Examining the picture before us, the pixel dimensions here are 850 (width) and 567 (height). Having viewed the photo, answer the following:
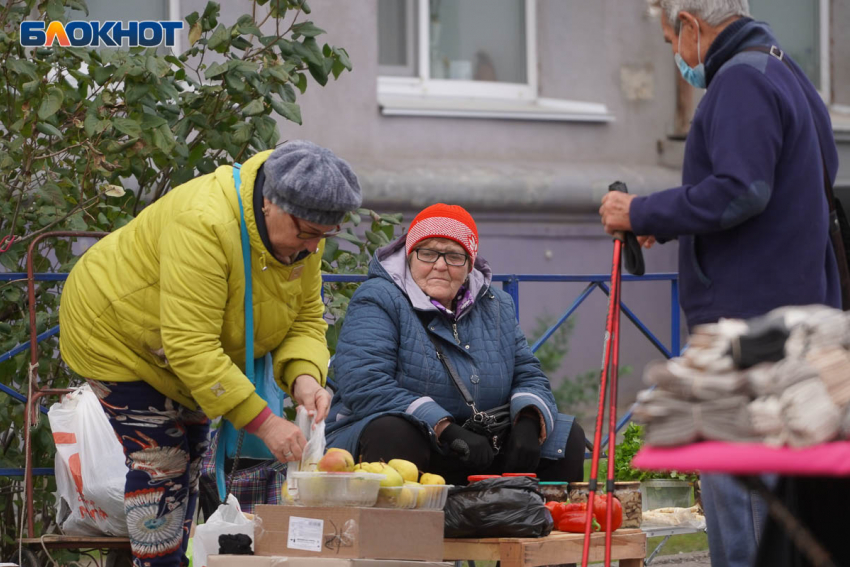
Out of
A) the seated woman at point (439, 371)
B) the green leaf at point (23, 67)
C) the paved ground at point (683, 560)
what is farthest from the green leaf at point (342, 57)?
the paved ground at point (683, 560)

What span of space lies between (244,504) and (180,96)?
1.78 metres

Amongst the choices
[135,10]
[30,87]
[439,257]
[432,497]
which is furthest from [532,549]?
[135,10]

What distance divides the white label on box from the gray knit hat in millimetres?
862

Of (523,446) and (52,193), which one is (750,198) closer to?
(523,446)

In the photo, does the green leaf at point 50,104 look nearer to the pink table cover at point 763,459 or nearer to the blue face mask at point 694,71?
the blue face mask at point 694,71

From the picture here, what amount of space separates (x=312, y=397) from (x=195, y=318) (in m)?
0.55

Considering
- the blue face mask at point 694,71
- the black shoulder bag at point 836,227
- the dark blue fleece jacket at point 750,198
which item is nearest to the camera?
the dark blue fleece jacket at point 750,198

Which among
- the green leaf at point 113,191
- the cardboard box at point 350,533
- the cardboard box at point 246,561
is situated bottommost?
the cardboard box at point 246,561

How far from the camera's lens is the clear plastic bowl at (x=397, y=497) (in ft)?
11.9

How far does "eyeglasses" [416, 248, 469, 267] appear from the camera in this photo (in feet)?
15.3

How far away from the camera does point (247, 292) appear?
141 inches

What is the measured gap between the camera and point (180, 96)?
515cm

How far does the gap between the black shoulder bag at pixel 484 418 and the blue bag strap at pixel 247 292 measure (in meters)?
0.97

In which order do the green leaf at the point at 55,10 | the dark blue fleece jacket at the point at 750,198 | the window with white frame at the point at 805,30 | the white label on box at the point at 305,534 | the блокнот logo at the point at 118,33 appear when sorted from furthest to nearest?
the window with white frame at the point at 805,30 < the блокнот logo at the point at 118,33 < the green leaf at the point at 55,10 < the white label on box at the point at 305,534 < the dark blue fleece jacket at the point at 750,198
